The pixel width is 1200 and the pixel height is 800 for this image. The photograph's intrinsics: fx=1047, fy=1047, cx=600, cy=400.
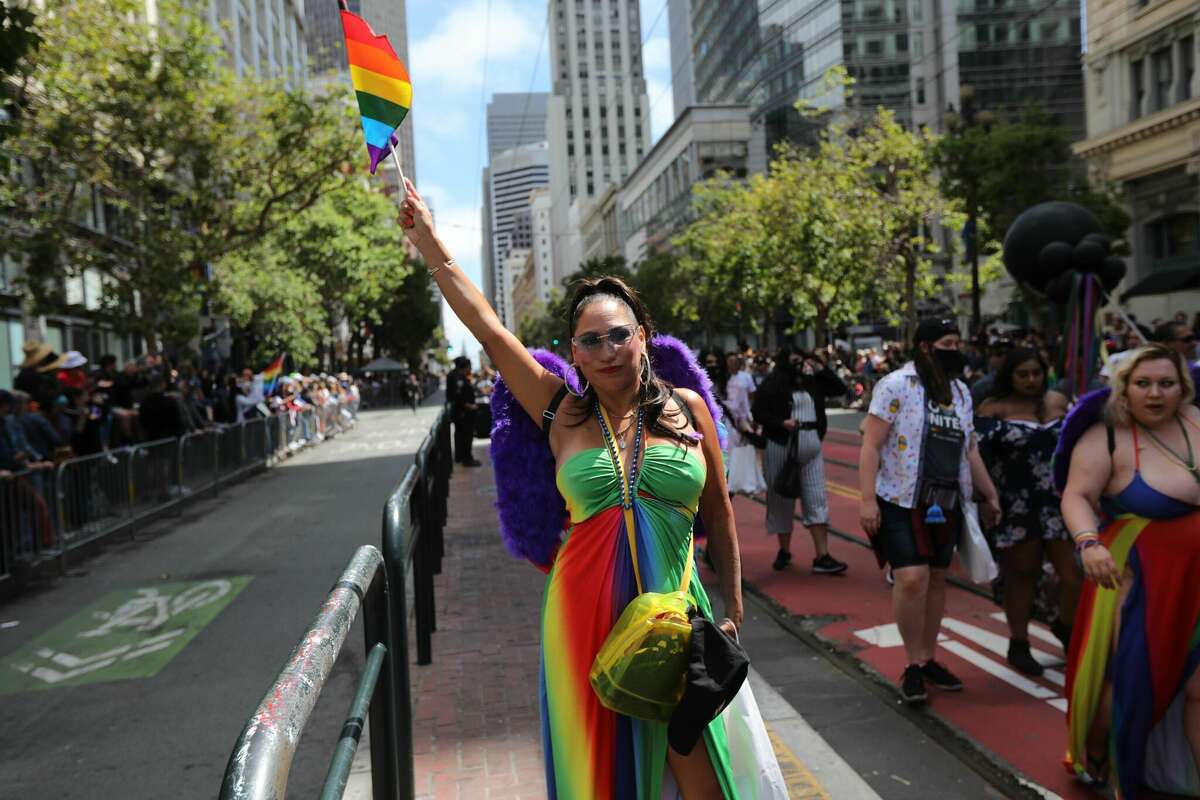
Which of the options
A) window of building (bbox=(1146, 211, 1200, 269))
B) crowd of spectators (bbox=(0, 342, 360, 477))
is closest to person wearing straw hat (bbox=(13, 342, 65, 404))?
crowd of spectators (bbox=(0, 342, 360, 477))

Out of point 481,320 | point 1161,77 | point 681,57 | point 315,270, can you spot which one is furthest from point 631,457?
point 681,57

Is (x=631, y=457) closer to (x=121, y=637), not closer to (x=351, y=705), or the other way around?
(x=351, y=705)

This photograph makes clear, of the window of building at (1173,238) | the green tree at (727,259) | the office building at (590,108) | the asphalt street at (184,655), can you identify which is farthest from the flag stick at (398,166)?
the office building at (590,108)

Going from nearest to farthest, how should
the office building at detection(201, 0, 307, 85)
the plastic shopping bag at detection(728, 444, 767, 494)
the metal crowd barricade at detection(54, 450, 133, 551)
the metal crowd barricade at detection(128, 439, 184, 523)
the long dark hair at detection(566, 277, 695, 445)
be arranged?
the long dark hair at detection(566, 277, 695, 445) < the plastic shopping bag at detection(728, 444, 767, 494) < the metal crowd barricade at detection(54, 450, 133, 551) < the metal crowd barricade at detection(128, 439, 184, 523) < the office building at detection(201, 0, 307, 85)

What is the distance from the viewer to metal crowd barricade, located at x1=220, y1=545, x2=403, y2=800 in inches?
52.7

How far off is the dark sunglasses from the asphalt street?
0.92 m

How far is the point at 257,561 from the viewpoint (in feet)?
31.7

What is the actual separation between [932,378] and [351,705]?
3446mm

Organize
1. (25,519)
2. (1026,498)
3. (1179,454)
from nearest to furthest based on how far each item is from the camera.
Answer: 1. (1179,454)
2. (1026,498)
3. (25,519)

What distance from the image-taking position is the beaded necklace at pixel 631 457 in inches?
104

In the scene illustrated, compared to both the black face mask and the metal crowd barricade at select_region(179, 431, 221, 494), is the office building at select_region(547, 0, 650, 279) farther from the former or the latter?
the black face mask

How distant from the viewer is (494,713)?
16.2 ft

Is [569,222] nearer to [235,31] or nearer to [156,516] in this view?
[235,31]

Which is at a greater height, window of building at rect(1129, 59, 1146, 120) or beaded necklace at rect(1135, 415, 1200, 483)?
window of building at rect(1129, 59, 1146, 120)
